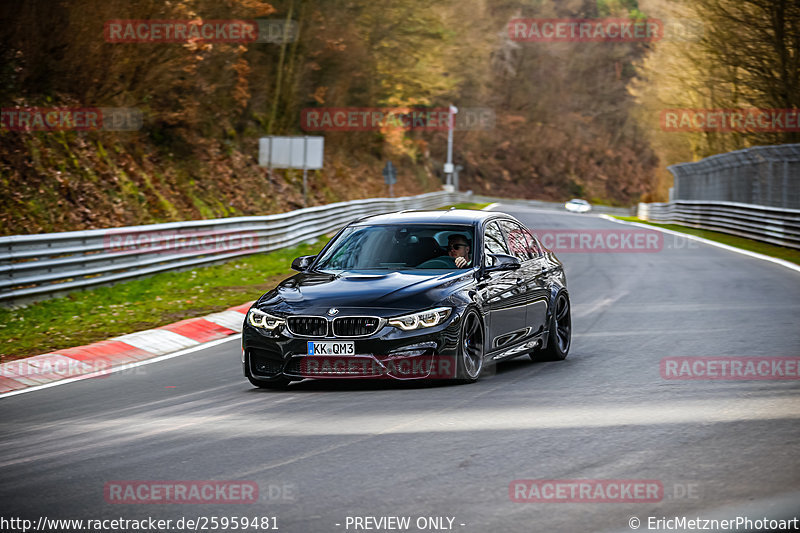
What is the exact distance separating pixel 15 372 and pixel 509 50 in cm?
9941

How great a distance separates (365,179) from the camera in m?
59.9

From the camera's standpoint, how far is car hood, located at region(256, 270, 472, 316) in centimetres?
908

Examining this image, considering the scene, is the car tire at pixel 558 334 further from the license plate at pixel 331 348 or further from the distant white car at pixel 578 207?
the distant white car at pixel 578 207

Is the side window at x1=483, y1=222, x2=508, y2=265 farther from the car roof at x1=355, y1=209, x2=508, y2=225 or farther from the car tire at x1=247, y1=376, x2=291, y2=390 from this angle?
the car tire at x1=247, y1=376, x2=291, y2=390

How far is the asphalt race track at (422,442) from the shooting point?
18.2 feet

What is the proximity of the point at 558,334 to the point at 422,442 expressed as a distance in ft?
15.5

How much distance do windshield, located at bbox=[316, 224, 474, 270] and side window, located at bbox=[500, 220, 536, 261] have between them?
0.82 m

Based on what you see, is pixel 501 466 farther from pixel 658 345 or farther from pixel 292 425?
pixel 658 345

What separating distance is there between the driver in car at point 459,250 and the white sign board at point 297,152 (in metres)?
23.9

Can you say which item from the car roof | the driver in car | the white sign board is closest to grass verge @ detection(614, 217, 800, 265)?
the white sign board

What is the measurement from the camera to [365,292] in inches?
365

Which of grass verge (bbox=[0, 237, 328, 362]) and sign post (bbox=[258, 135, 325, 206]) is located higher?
sign post (bbox=[258, 135, 325, 206])

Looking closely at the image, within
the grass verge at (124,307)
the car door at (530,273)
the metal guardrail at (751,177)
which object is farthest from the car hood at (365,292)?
the metal guardrail at (751,177)

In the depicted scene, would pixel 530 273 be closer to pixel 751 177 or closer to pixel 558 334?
pixel 558 334
